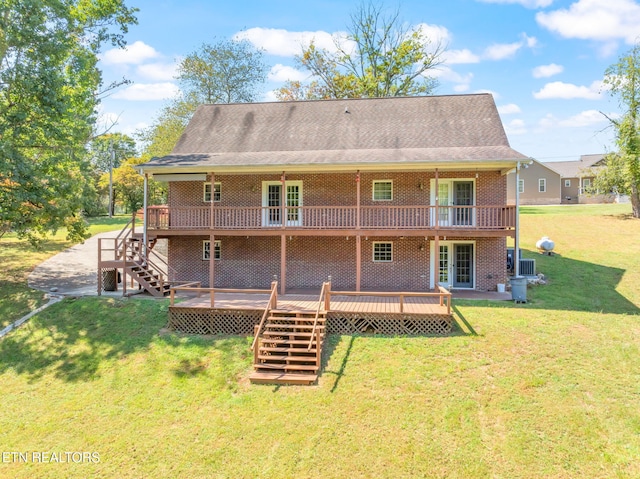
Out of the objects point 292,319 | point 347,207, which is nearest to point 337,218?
point 347,207

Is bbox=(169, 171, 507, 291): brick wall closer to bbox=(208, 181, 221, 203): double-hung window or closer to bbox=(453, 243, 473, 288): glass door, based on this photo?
bbox=(208, 181, 221, 203): double-hung window

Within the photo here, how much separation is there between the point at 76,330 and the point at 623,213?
111 ft

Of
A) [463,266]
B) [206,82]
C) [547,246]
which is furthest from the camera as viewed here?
[206,82]

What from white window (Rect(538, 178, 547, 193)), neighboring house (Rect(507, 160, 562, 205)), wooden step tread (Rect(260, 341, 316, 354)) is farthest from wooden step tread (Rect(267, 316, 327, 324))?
white window (Rect(538, 178, 547, 193))

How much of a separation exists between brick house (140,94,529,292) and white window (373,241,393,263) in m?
0.04

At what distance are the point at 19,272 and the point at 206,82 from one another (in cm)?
2369

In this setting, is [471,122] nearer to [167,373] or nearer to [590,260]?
[590,260]

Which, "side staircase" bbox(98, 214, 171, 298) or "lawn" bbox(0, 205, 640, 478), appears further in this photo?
"side staircase" bbox(98, 214, 171, 298)

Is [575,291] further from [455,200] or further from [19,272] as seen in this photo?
[19,272]

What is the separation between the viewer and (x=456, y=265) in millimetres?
16812

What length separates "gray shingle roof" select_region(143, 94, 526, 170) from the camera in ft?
52.2

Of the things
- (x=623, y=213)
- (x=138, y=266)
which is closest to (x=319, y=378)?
(x=138, y=266)

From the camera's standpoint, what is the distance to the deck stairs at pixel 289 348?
1011cm

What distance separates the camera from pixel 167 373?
34.7 ft
